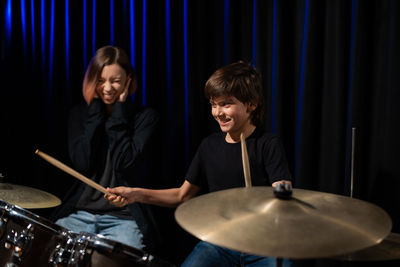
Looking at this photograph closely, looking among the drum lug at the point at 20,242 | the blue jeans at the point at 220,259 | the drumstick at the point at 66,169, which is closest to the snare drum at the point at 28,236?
the drum lug at the point at 20,242

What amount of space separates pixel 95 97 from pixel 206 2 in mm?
662

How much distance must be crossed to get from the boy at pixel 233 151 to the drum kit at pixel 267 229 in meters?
0.30

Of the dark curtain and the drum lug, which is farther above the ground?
the dark curtain

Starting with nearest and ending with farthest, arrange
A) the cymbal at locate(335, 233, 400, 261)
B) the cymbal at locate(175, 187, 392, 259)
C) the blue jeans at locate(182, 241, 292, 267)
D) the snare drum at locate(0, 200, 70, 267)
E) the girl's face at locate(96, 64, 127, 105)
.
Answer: the cymbal at locate(175, 187, 392, 259)
the cymbal at locate(335, 233, 400, 261)
the snare drum at locate(0, 200, 70, 267)
the blue jeans at locate(182, 241, 292, 267)
the girl's face at locate(96, 64, 127, 105)

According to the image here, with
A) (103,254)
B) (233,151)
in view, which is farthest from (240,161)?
(103,254)

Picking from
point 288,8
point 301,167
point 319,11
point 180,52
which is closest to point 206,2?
point 180,52

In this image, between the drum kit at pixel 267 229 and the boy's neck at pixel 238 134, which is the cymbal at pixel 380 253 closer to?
the drum kit at pixel 267 229

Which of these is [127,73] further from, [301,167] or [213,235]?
[213,235]

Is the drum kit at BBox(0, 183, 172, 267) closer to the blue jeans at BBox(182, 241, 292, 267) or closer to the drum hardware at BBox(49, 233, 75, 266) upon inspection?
the drum hardware at BBox(49, 233, 75, 266)

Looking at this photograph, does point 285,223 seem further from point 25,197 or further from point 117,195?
point 25,197

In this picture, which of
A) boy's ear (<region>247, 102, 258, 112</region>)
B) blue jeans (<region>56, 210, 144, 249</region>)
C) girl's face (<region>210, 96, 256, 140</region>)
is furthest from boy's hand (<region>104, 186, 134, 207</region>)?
boy's ear (<region>247, 102, 258, 112</region>)

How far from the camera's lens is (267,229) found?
0.89 meters

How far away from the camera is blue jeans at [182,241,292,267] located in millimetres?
1491

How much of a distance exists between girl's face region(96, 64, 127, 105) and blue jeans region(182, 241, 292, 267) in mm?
782
